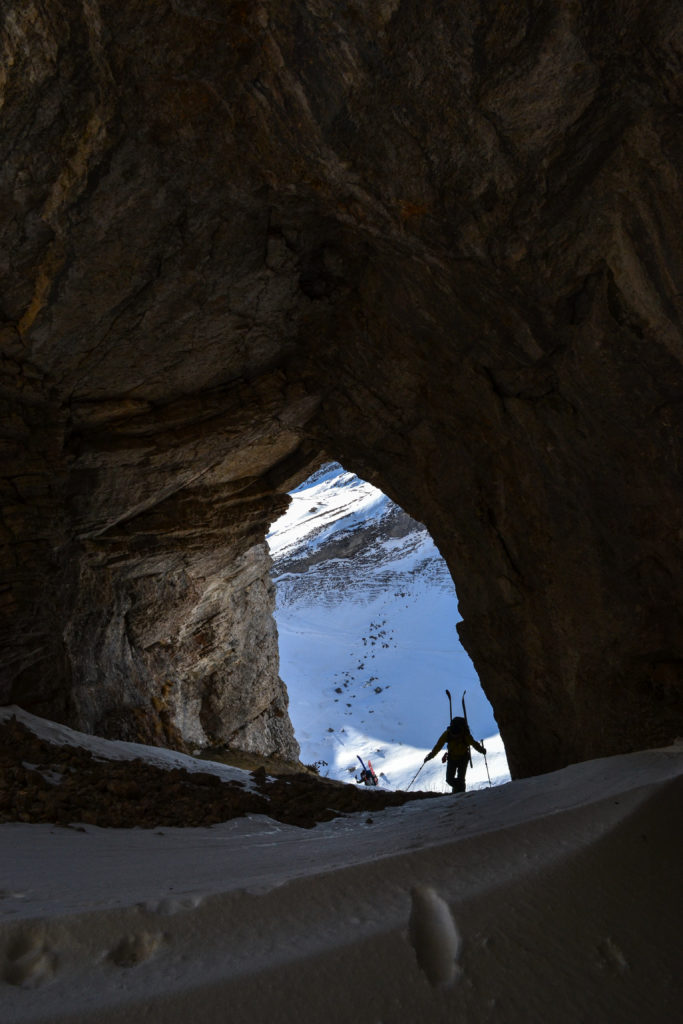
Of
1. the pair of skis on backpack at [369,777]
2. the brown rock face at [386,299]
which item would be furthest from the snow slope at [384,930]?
the pair of skis on backpack at [369,777]

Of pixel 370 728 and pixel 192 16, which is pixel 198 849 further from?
pixel 370 728

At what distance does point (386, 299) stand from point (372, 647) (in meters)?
25.7

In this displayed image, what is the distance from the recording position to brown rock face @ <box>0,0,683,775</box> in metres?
3.93

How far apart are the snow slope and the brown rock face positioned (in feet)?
10.3

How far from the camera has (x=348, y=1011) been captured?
6.04 feet

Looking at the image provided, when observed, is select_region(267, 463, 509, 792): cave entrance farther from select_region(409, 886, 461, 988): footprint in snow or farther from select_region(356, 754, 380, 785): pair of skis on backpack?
select_region(409, 886, 461, 988): footprint in snow

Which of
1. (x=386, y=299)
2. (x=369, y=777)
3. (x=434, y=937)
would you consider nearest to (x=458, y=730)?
(x=386, y=299)

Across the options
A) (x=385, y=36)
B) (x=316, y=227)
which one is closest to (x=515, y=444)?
(x=316, y=227)

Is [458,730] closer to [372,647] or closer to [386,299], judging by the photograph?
[386,299]

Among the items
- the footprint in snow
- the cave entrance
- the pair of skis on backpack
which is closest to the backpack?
the footprint in snow

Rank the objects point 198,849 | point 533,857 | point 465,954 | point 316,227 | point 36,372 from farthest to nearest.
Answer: point 36,372, point 316,227, point 198,849, point 533,857, point 465,954

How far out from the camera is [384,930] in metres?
2.20

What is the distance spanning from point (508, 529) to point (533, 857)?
4903 millimetres

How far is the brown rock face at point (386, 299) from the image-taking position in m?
3.93
